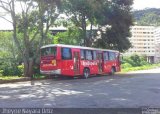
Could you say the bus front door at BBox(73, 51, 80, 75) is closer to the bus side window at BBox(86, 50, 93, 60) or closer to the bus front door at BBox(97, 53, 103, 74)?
the bus side window at BBox(86, 50, 93, 60)

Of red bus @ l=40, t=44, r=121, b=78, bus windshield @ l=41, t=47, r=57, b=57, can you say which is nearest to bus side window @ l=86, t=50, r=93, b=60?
red bus @ l=40, t=44, r=121, b=78

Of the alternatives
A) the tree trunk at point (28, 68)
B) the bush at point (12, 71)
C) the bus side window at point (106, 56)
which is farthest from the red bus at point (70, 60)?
the bush at point (12, 71)

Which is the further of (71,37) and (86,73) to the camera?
(71,37)

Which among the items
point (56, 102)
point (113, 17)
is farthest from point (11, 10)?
point (56, 102)

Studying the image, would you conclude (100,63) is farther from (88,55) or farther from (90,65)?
(88,55)

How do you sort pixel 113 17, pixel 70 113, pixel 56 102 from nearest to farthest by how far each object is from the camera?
pixel 70 113
pixel 56 102
pixel 113 17

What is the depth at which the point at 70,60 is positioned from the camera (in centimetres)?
2775

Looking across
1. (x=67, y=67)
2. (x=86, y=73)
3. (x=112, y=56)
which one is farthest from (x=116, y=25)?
(x=67, y=67)

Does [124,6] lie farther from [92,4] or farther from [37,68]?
[37,68]

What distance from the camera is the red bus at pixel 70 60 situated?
26.9 metres

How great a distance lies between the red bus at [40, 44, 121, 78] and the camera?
26.9m

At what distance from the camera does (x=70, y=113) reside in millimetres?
10000

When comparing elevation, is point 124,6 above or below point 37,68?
above

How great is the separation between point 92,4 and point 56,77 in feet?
22.1
